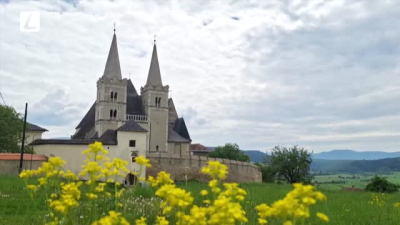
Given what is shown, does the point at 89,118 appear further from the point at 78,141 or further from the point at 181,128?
the point at 78,141

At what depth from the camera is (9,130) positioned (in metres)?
39.5

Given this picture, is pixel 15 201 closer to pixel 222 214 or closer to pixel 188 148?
pixel 222 214

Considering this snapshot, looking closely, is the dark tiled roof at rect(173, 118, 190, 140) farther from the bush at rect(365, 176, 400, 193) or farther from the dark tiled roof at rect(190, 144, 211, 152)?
the bush at rect(365, 176, 400, 193)

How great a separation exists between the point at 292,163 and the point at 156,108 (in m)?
23.5

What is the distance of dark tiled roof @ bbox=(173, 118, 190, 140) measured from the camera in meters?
66.1

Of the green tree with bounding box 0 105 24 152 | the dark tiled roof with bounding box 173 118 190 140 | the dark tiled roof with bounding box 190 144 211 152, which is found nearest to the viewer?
the green tree with bounding box 0 105 24 152

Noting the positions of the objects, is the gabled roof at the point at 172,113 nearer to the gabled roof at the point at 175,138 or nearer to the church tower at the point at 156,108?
the gabled roof at the point at 175,138

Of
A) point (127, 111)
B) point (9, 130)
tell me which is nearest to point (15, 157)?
point (9, 130)

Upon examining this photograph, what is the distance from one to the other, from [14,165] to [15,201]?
21.6 metres

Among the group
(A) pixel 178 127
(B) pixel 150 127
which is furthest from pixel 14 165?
(A) pixel 178 127

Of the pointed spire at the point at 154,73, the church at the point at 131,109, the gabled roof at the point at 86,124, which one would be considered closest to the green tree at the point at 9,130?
the church at the point at 131,109

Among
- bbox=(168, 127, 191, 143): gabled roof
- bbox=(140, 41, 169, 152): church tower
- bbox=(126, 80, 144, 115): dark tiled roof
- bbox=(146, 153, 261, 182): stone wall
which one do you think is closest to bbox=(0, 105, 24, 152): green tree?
bbox=(146, 153, 261, 182): stone wall

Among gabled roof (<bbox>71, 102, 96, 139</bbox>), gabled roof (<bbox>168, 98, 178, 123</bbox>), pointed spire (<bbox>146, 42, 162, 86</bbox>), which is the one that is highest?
pointed spire (<bbox>146, 42, 162, 86</bbox>)

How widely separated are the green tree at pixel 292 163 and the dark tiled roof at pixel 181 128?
22499 mm
